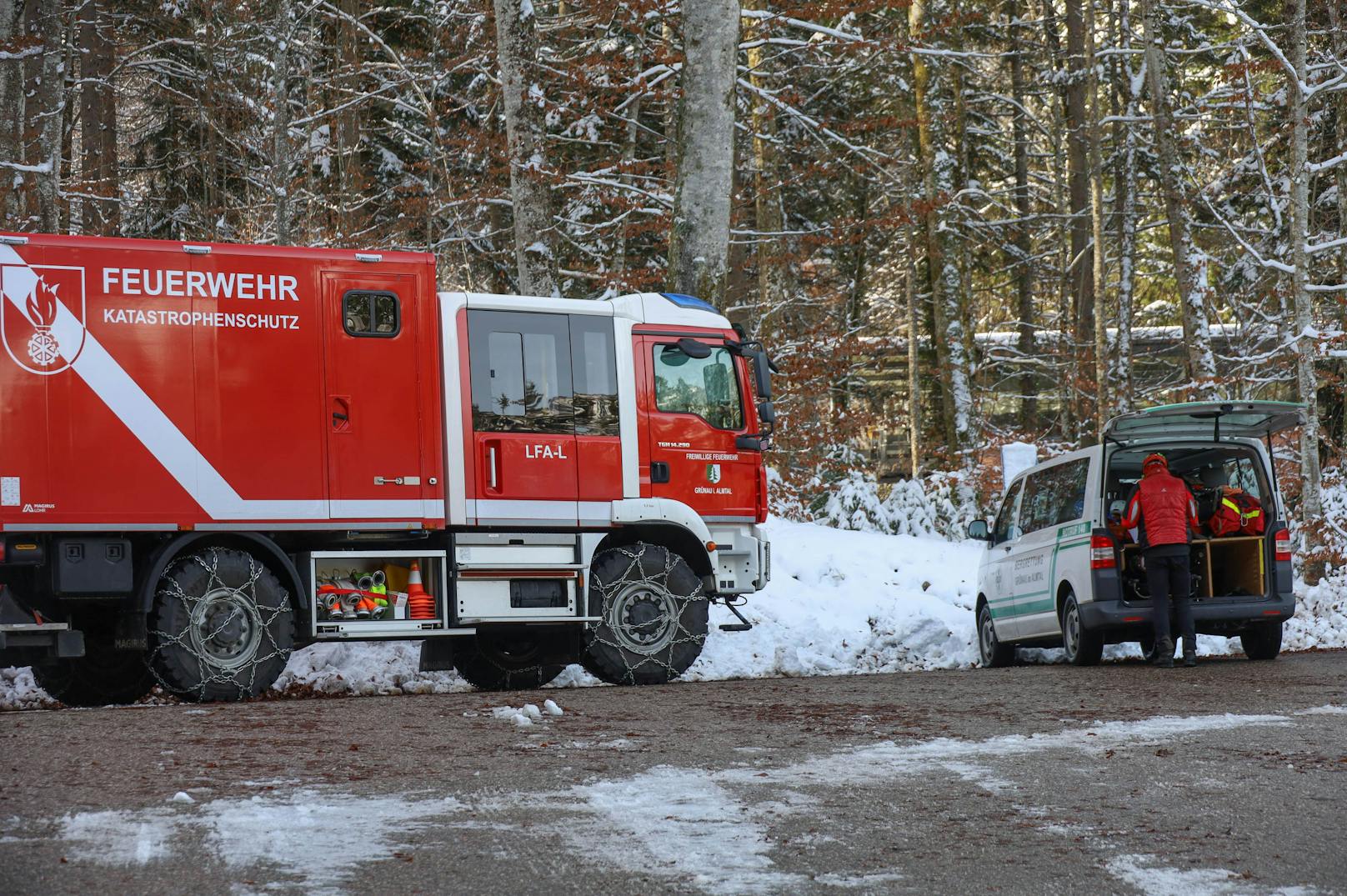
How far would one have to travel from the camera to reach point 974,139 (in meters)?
33.2

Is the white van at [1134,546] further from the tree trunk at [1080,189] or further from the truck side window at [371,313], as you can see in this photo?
the tree trunk at [1080,189]

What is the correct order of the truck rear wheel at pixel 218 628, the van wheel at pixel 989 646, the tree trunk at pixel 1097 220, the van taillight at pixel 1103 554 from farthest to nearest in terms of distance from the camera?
the tree trunk at pixel 1097 220
the van wheel at pixel 989 646
the van taillight at pixel 1103 554
the truck rear wheel at pixel 218 628

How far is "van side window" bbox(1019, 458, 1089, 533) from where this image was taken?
44.9 ft

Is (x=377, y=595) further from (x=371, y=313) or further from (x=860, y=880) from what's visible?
(x=860, y=880)

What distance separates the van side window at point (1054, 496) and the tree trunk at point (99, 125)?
16862 mm

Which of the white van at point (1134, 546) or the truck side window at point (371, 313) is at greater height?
the truck side window at point (371, 313)

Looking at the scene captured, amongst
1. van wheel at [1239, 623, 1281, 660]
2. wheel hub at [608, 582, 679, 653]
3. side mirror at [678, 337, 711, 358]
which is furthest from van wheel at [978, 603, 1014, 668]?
side mirror at [678, 337, 711, 358]

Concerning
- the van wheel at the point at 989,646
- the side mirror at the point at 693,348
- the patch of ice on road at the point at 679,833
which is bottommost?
the van wheel at the point at 989,646

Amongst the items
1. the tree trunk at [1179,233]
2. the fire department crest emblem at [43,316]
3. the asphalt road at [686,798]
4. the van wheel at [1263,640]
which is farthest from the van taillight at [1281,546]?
the tree trunk at [1179,233]

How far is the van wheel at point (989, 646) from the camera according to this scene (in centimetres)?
1523

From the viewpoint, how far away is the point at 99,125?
93.1 feet

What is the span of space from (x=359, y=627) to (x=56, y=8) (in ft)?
45.1

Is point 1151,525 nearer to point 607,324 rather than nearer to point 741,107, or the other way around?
point 607,324

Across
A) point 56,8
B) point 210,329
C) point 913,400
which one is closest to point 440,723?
point 210,329
